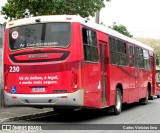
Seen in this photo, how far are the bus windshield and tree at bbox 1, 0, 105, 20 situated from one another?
5949 millimetres

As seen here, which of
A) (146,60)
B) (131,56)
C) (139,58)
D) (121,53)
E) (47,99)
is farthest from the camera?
(146,60)

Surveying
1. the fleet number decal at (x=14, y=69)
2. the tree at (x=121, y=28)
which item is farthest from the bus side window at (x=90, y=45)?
the tree at (x=121, y=28)

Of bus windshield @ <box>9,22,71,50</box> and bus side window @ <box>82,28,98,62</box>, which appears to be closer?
bus windshield @ <box>9,22,71,50</box>

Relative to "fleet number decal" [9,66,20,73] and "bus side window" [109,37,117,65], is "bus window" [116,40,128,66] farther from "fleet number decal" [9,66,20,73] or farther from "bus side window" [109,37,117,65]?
"fleet number decal" [9,66,20,73]

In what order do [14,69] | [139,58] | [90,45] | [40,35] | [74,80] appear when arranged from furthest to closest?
[139,58], [90,45], [14,69], [40,35], [74,80]

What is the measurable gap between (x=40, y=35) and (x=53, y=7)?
652 centimetres

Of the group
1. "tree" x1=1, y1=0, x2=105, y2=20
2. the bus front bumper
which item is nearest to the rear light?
the bus front bumper

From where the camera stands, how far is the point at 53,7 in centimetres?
1903

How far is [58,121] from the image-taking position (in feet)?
43.8

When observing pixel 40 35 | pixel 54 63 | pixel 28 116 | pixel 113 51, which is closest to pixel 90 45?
pixel 54 63

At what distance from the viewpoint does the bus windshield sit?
41.1 feet

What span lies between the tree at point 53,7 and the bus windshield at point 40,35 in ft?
19.5

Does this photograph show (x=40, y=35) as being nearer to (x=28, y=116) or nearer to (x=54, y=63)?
(x=54, y=63)

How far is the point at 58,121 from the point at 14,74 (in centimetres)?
214
